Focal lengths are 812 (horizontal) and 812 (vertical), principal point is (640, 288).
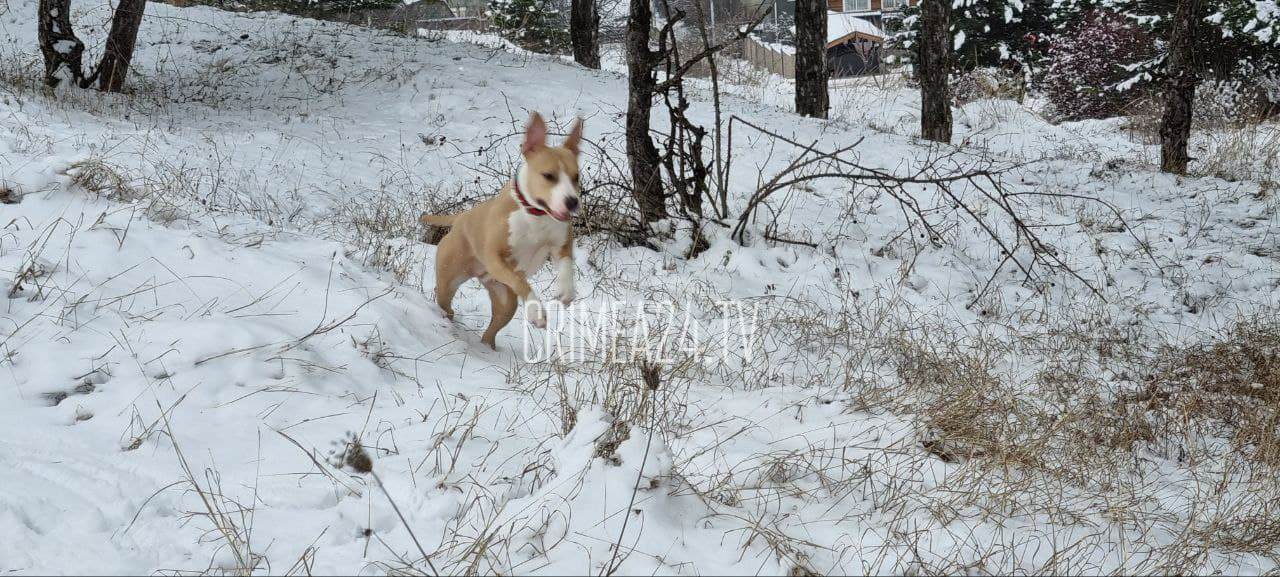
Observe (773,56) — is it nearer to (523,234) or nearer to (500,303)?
(500,303)

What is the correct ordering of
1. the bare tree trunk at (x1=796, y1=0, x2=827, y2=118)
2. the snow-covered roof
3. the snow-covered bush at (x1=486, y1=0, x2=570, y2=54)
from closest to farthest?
the bare tree trunk at (x1=796, y1=0, x2=827, y2=118) → the snow-covered bush at (x1=486, y1=0, x2=570, y2=54) → the snow-covered roof

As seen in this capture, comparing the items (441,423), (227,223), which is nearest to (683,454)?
(441,423)

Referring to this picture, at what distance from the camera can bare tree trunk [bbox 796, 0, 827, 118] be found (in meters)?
11.7

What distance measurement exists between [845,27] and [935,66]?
23.6 metres

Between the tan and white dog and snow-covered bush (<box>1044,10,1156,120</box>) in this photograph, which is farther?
snow-covered bush (<box>1044,10,1156,120</box>)

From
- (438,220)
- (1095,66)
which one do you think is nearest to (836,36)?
(1095,66)

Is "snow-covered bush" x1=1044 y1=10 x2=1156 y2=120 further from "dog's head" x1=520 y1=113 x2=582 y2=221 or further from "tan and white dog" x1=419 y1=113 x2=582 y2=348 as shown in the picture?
"dog's head" x1=520 y1=113 x2=582 y2=221

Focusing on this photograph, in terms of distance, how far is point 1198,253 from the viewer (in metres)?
6.43

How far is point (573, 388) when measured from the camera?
342 cm

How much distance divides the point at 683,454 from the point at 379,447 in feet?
3.34

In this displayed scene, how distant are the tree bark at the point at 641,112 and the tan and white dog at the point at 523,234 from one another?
95.6 inches

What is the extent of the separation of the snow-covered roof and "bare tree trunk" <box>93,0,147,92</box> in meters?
26.7

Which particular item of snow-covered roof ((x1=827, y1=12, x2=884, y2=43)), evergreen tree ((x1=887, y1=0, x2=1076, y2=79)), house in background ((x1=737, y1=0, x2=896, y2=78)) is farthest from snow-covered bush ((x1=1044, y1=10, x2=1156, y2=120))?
snow-covered roof ((x1=827, y1=12, x2=884, y2=43))

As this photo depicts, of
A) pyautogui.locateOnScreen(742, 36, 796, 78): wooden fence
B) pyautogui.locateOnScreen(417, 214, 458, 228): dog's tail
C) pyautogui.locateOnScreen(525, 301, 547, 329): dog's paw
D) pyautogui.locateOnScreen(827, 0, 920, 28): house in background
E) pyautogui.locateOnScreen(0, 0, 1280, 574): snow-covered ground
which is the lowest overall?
pyautogui.locateOnScreen(0, 0, 1280, 574): snow-covered ground
